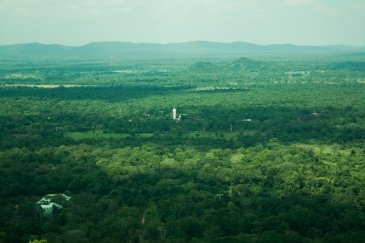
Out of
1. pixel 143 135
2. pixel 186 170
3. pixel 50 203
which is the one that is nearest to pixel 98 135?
pixel 143 135

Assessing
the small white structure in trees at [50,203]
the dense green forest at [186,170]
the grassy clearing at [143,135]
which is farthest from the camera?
the grassy clearing at [143,135]

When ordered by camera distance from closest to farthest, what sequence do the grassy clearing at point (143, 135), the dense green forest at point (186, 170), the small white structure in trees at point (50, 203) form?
the dense green forest at point (186, 170) < the small white structure in trees at point (50, 203) < the grassy clearing at point (143, 135)

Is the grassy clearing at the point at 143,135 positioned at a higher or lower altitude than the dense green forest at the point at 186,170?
lower

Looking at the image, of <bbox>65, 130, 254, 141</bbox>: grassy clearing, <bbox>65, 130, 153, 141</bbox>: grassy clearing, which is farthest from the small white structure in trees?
<bbox>65, 130, 153, 141</bbox>: grassy clearing

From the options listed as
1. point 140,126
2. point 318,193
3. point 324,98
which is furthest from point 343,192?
point 324,98

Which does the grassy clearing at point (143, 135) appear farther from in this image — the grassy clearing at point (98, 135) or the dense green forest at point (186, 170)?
the dense green forest at point (186, 170)

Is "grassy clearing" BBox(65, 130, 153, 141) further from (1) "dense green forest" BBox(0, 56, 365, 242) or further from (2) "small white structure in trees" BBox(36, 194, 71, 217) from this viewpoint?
(2) "small white structure in trees" BBox(36, 194, 71, 217)

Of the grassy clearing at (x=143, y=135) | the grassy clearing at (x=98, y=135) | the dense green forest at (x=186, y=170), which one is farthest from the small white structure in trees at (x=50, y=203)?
the grassy clearing at (x=98, y=135)
